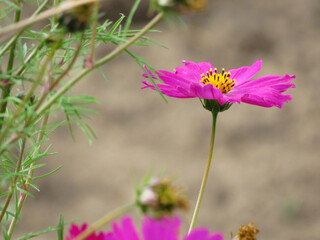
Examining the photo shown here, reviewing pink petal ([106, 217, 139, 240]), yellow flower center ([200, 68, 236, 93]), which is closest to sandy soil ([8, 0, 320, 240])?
yellow flower center ([200, 68, 236, 93])

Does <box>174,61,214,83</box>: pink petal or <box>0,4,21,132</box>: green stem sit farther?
<box>174,61,214,83</box>: pink petal

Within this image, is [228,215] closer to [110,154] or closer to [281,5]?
[110,154]

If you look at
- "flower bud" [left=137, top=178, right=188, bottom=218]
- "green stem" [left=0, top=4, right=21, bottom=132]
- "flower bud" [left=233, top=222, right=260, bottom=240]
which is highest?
"green stem" [left=0, top=4, right=21, bottom=132]

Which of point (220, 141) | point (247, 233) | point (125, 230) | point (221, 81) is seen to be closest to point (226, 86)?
point (221, 81)

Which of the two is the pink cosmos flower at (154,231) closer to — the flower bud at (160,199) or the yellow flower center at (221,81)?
the flower bud at (160,199)

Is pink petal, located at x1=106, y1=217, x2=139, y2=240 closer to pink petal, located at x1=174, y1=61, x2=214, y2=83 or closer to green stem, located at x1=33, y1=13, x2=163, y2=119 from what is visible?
green stem, located at x1=33, y1=13, x2=163, y2=119
